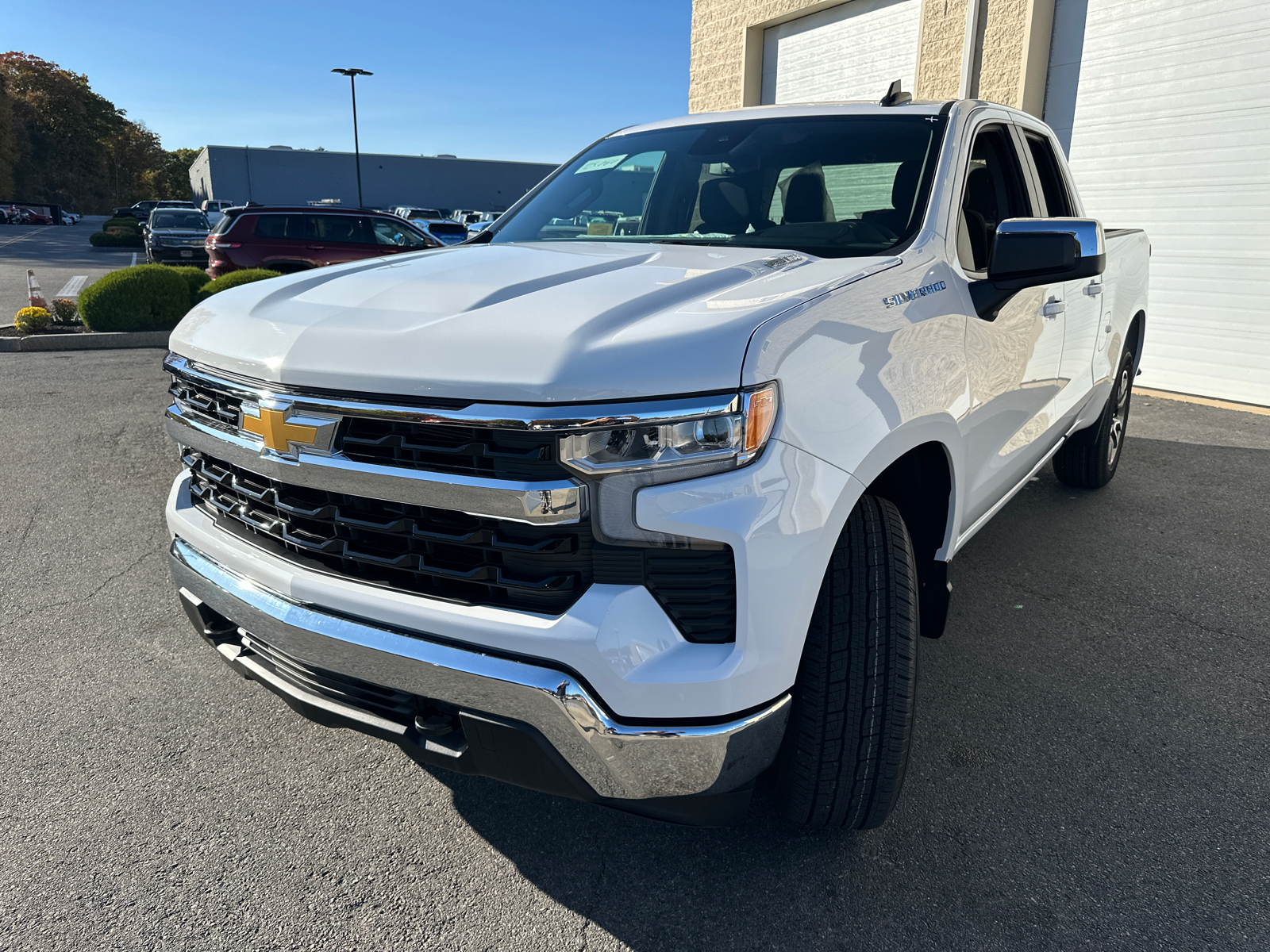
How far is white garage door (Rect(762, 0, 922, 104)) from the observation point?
444 inches

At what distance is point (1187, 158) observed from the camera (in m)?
8.55

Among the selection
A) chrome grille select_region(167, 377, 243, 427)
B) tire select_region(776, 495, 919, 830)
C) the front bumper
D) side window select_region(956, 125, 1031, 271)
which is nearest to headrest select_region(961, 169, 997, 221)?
side window select_region(956, 125, 1031, 271)

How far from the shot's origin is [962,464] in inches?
95.0

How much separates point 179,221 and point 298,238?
15.0m

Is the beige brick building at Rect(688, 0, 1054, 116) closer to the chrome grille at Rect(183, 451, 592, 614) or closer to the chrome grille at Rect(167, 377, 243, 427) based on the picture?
the chrome grille at Rect(167, 377, 243, 427)

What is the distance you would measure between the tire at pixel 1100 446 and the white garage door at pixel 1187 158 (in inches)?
168

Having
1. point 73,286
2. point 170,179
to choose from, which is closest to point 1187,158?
point 73,286

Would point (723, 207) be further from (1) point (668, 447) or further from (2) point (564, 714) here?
(2) point (564, 714)

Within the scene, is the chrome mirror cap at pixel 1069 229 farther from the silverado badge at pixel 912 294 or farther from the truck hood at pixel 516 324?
the truck hood at pixel 516 324

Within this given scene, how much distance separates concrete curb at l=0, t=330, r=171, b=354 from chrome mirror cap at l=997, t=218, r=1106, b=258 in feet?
36.3

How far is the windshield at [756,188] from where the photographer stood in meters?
2.67

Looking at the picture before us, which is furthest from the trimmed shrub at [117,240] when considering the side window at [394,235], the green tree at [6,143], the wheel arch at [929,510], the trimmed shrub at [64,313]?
the green tree at [6,143]

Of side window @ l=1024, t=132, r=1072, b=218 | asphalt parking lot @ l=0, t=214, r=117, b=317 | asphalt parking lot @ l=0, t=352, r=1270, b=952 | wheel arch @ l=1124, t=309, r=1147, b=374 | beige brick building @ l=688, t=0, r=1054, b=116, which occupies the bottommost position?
asphalt parking lot @ l=0, t=352, r=1270, b=952

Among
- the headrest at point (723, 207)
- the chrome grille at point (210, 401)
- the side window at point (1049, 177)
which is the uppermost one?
the side window at point (1049, 177)
